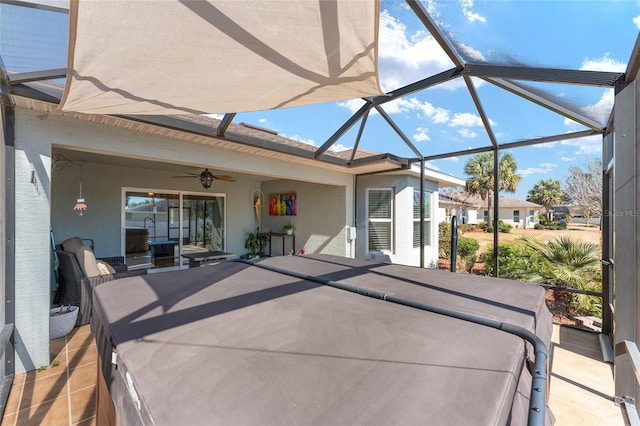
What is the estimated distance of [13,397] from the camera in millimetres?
2861

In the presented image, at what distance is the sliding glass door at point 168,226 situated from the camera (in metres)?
7.53

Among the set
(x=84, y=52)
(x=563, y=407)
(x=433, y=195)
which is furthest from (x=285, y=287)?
(x=433, y=195)

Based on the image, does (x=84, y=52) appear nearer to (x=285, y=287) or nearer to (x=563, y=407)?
(x=285, y=287)

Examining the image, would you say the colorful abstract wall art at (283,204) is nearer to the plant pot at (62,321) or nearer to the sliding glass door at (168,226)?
the sliding glass door at (168,226)

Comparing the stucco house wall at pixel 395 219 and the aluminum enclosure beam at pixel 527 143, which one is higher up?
the aluminum enclosure beam at pixel 527 143

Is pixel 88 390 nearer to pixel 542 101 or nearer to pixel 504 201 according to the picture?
pixel 542 101

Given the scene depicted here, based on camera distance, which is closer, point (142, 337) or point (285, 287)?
point (142, 337)

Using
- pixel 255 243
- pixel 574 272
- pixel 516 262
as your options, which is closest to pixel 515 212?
pixel 516 262

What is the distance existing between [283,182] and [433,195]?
5031 mm

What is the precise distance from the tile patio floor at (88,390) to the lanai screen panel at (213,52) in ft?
9.46

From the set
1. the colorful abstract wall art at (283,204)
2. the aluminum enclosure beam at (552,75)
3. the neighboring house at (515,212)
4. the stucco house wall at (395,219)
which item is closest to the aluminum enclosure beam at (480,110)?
the aluminum enclosure beam at (552,75)

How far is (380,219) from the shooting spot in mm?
8070

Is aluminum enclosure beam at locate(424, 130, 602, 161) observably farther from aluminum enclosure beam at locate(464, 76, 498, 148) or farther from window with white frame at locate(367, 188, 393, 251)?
window with white frame at locate(367, 188, 393, 251)

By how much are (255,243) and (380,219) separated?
4365 mm
